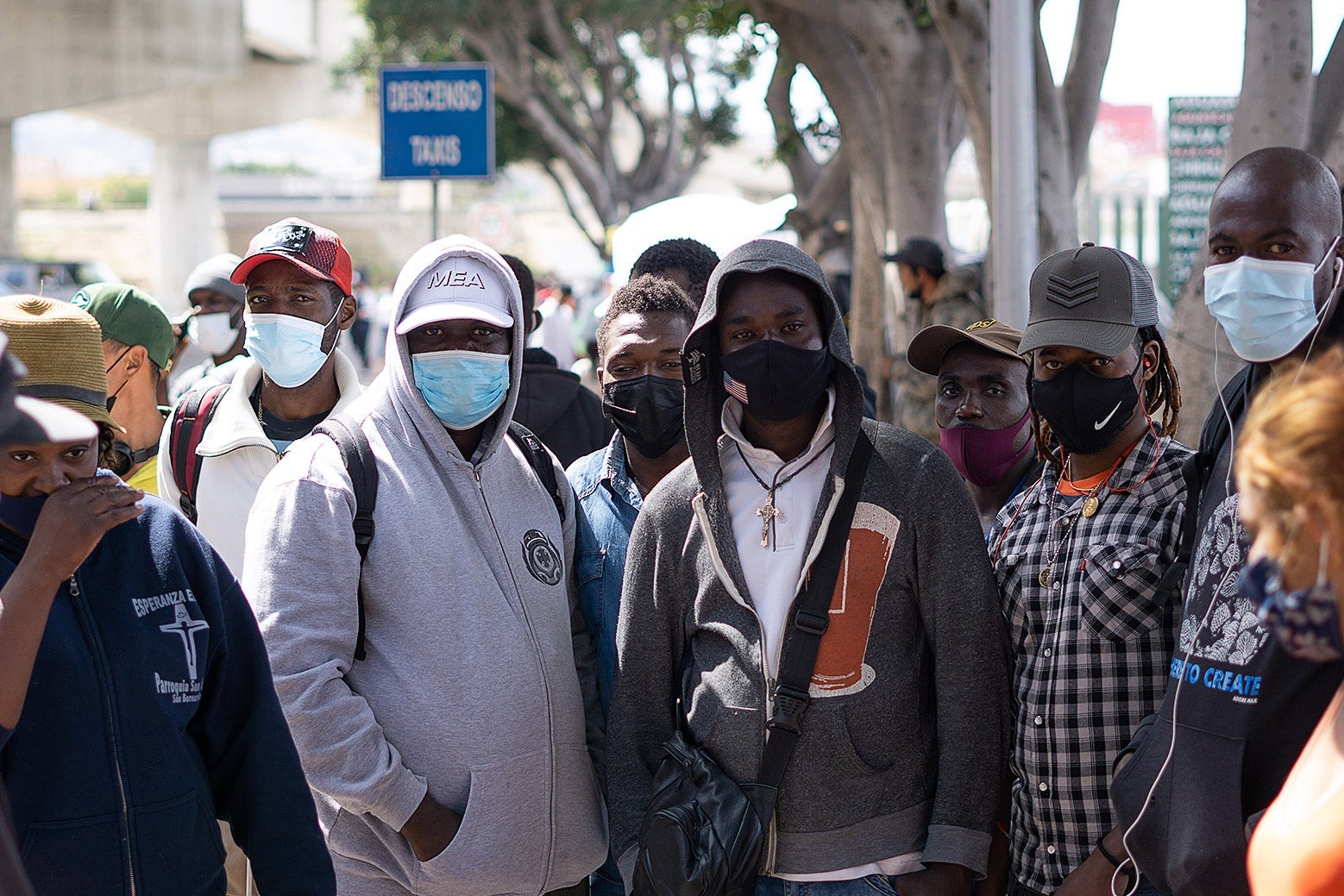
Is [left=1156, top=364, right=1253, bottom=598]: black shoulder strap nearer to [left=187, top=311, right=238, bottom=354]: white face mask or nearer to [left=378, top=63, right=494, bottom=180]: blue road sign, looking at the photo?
[left=187, top=311, right=238, bottom=354]: white face mask

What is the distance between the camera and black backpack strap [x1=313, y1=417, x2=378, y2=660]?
310cm

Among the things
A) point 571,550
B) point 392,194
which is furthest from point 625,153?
point 571,550

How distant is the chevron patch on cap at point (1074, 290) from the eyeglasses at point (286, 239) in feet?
7.47

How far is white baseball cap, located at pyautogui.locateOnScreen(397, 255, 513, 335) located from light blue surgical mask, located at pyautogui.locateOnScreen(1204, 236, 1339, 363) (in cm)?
164

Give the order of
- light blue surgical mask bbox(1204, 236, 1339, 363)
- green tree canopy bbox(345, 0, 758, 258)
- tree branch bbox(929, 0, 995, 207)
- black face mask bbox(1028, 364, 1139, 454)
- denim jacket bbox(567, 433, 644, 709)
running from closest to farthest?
1. light blue surgical mask bbox(1204, 236, 1339, 363)
2. black face mask bbox(1028, 364, 1139, 454)
3. denim jacket bbox(567, 433, 644, 709)
4. tree branch bbox(929, 0, 995, 207)
5. green tree canopy bbox(345, 0, 758, 258)

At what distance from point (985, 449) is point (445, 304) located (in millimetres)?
1574

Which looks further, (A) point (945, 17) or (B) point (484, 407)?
(A) point (945, 17)

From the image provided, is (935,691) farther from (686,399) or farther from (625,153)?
(625,153)

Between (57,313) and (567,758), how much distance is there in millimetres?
1472

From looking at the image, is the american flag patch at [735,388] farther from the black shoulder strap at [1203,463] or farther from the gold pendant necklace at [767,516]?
the black shoulder strap at [1203,463]

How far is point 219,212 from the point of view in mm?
64812

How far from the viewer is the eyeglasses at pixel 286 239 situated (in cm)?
431

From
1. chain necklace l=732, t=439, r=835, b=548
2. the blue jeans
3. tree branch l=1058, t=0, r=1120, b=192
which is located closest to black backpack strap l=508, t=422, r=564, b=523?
chain necklace l=732, t=439, r=835, b=548

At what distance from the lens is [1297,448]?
170 centimetres
